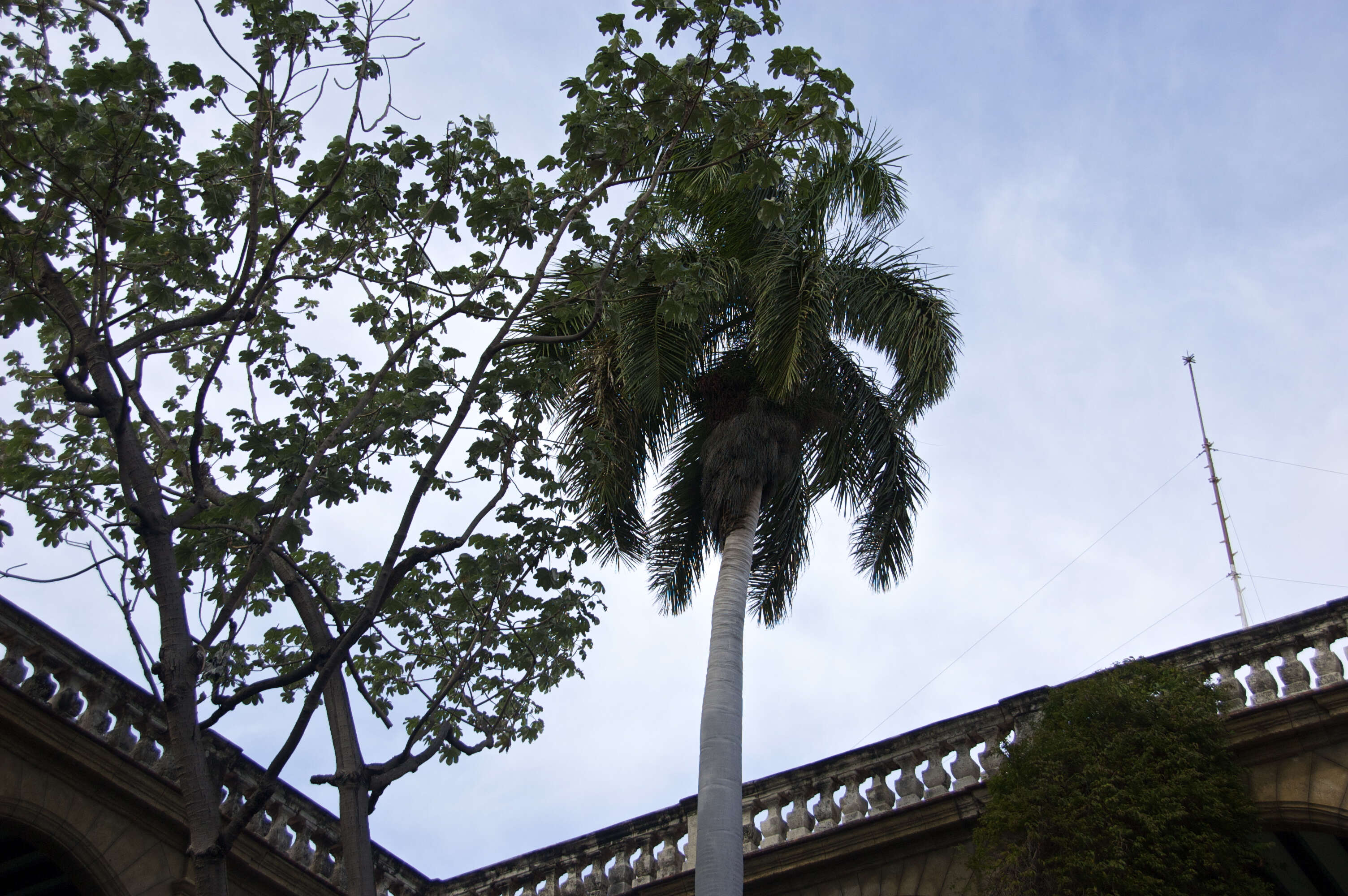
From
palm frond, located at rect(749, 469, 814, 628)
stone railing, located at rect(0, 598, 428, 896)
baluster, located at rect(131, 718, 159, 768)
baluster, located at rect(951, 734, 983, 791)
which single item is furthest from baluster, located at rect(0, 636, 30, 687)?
baluster, located at rect(951, 734, 983, 791)

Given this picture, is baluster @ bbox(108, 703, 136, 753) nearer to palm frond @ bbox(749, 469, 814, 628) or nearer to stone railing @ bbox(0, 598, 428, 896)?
stone railing @ bbox(0, 598, 428, 896)

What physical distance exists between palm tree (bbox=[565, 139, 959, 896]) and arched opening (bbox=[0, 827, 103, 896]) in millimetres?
6461

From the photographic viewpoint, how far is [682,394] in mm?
14391

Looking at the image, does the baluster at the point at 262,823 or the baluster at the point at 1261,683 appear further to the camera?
the baluster at the point at 262,823

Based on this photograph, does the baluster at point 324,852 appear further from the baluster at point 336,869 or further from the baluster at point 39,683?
the baluster at point 39,683

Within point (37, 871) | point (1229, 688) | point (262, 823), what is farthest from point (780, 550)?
point (37, 871)

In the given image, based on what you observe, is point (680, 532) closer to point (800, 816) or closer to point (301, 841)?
point (800, 816)

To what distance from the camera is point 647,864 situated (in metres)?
14.1

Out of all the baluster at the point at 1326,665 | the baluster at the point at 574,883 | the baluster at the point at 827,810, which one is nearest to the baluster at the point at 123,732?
the baluster at the point at 574,883

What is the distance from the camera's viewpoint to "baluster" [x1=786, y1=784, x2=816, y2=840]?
13203 mm

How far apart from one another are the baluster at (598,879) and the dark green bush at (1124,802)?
474 cm

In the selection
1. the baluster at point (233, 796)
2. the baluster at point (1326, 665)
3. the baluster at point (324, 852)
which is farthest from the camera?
the baluster at point (324, 852)

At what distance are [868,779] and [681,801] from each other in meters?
2.28

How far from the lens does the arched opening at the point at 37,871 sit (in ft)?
38.5
